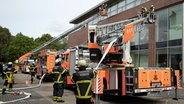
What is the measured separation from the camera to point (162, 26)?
2995 centimetres

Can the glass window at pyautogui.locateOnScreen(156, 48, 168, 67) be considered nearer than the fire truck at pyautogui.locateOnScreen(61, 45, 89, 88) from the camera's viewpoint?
No

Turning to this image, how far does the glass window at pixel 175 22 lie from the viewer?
2752cm

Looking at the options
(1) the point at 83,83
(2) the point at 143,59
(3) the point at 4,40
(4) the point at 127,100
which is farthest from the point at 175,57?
(3) the point at 4,40

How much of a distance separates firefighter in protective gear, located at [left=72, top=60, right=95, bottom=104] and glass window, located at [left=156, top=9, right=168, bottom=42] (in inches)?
846

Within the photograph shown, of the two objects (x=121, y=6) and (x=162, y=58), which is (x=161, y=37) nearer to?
(x=162, y=58)

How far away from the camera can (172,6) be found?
28.7 meters

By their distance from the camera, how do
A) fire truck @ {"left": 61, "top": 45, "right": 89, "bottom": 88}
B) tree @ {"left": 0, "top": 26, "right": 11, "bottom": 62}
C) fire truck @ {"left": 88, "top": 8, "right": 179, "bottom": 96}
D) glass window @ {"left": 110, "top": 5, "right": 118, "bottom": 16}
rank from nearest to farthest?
fire truck @ {"left": 88, "top": 8, "right": 179, "bottom": 96} < fire truck @ {"left": 61, "top": 45, "right": 89, "bottom": 88} < glass window @ {"left": 110, "top": 5, "right": 118, "bottom": 16} < tree @ {"left": 0, "top": 26, "right": 11, "bottom": 62}

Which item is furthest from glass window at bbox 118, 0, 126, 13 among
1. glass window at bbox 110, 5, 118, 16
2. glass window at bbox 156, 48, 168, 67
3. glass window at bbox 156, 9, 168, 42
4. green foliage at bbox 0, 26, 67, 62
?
green foliage at bbox 0, 26, 67, 62

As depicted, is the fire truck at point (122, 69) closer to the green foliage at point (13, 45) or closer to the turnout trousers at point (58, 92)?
the turnout trousers at point (58, 92)

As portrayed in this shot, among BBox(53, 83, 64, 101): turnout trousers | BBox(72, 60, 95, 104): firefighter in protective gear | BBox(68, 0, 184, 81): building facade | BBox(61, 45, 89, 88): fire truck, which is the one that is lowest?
BBox(53, 83, 64, 101): turnout trousers

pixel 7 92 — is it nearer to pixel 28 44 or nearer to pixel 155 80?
pixel 155 80

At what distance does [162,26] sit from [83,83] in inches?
877

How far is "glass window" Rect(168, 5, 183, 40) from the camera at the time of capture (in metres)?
27.5

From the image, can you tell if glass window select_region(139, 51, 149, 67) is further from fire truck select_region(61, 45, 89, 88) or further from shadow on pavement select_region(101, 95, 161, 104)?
shadow on pavement select_region(101, 95, 161, 104)
